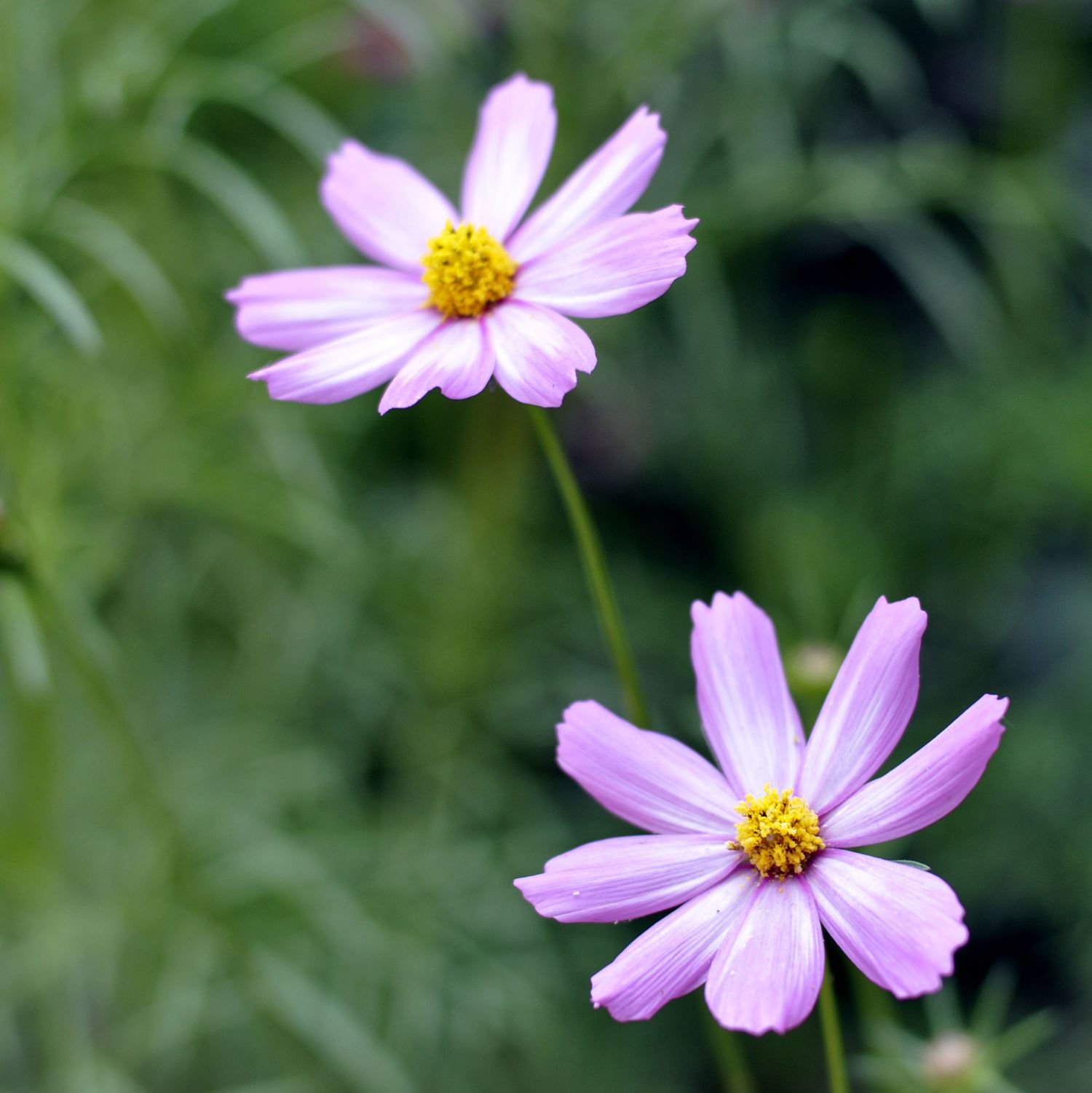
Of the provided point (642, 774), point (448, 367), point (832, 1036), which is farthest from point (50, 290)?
point (832, 1036)

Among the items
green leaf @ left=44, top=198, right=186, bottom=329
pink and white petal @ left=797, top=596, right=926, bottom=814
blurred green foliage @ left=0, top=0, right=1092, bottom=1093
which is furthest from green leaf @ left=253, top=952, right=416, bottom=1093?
pink and white petal @ left=797, top=596, right=926, bottom=814

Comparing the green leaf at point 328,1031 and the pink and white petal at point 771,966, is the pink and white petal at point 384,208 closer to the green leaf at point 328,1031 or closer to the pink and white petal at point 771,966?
the pink and white petal at point 771,966

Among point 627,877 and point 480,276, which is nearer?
point 627,877

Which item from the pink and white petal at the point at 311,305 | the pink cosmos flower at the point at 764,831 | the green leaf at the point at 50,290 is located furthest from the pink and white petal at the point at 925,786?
the green leaf at the point at 50,290

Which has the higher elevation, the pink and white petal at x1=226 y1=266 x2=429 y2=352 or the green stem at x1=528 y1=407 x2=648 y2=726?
the pink and white petal at x1=226 y1=266 x2=429 y2=352

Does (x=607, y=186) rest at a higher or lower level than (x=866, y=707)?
higher

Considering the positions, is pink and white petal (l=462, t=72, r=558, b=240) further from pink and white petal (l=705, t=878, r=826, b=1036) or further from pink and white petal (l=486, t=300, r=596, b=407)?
pink and white petal (l=705, t=878, r=826, b=1036)

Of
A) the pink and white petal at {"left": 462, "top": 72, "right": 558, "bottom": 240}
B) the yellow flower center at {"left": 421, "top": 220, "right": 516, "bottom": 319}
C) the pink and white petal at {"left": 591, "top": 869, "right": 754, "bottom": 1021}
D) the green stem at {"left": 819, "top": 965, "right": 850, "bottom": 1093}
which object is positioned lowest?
the green stem at {"left": 819, "top": 965, "right": 850, "bottom": 1093}

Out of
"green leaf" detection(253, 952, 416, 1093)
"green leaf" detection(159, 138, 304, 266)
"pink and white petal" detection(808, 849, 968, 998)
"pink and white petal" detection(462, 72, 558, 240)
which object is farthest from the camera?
"green leaf" detection(253, 952, 416, 1093)

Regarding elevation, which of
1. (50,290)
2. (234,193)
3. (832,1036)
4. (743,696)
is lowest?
(832,1036)

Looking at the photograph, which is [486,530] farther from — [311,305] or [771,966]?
[771,966]
